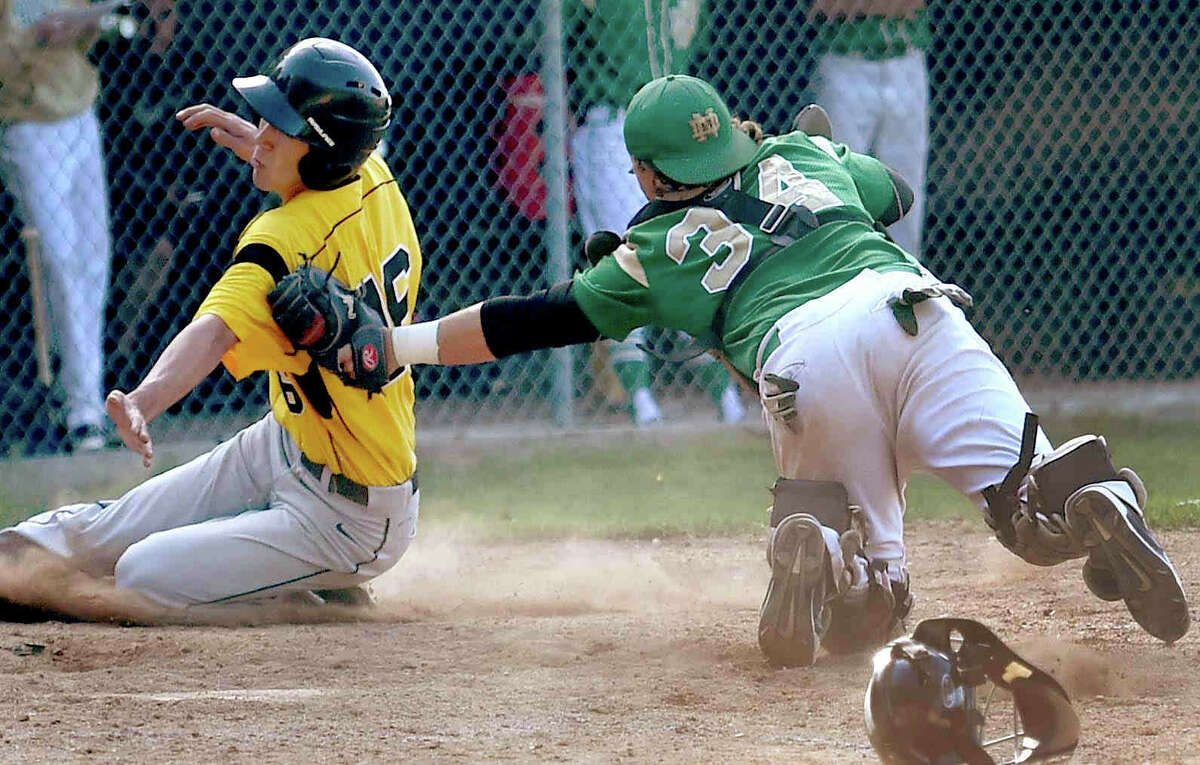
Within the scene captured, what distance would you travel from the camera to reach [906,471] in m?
3.85

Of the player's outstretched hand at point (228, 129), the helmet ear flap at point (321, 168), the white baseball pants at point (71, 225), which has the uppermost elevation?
the helmet ear flap at point (321, 168)

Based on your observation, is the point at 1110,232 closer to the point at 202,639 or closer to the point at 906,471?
the point at 906,471

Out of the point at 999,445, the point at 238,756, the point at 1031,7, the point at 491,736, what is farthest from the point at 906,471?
the point at 1031,7

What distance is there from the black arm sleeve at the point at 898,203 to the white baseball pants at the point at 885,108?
310 cm

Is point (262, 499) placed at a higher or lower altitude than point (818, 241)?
lower

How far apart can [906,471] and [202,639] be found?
168 centimetres

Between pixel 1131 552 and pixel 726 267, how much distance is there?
1.06 m

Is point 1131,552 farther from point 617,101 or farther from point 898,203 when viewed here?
point 617,101

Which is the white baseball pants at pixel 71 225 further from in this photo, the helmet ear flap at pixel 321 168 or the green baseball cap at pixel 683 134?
the green baseball cap at pixel 683 134

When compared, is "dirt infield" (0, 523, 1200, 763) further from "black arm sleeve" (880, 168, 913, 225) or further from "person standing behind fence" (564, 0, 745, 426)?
"person standing behind fence" (564, 0, 745, 426)

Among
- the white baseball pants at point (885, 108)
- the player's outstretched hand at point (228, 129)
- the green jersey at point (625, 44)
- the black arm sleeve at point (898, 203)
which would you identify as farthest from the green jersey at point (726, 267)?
the white baseball pants at point (885, 108)

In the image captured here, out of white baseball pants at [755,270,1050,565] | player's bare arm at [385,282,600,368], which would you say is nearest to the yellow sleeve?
player's bare arm at [385,282,600,368]

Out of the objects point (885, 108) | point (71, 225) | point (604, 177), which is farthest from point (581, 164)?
point (71, 225)

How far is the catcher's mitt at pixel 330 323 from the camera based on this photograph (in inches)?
157
